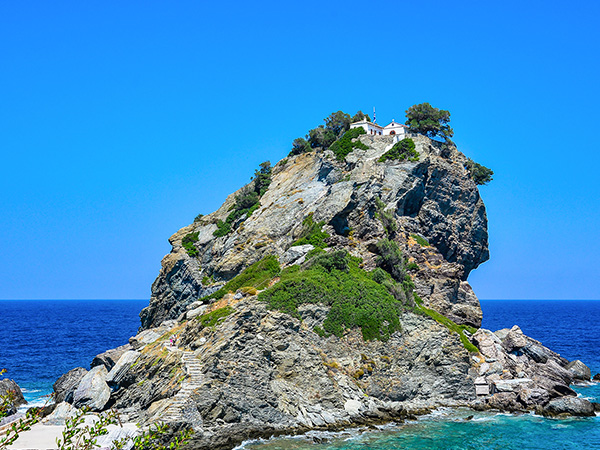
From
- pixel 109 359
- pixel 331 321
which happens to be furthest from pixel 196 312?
pixel 331 321

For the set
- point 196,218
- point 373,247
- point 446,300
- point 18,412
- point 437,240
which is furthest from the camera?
point 196,218

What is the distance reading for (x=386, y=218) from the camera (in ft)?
205

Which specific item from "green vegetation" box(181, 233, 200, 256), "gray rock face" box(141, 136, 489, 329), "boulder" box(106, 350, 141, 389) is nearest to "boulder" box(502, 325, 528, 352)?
"gray rock face" box(141, 136, 489, 329)

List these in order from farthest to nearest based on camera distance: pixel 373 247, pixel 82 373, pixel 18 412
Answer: pixel 373 247
pixel 82 373
pixel 18 412

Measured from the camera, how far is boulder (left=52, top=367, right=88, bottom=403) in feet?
148

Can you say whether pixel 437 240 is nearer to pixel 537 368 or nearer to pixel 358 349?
pixel 537 368

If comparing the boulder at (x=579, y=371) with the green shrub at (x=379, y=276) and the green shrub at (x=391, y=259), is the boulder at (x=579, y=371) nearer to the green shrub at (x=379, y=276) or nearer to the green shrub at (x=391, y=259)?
the green shrub at (x=391, y=259)

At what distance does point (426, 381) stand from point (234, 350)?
18.5 metres

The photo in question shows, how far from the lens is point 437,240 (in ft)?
234

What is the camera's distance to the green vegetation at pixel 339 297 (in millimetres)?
47750

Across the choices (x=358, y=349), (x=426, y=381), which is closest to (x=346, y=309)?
(x=358, y=349)

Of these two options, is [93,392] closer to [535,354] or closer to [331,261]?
[331,261]

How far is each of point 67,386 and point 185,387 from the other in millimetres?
17834

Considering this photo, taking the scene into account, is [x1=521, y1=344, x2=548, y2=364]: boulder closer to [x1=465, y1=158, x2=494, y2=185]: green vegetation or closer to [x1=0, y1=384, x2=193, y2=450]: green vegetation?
[x1=465, y1=158, x2=494, y2=185]: green vegetation
